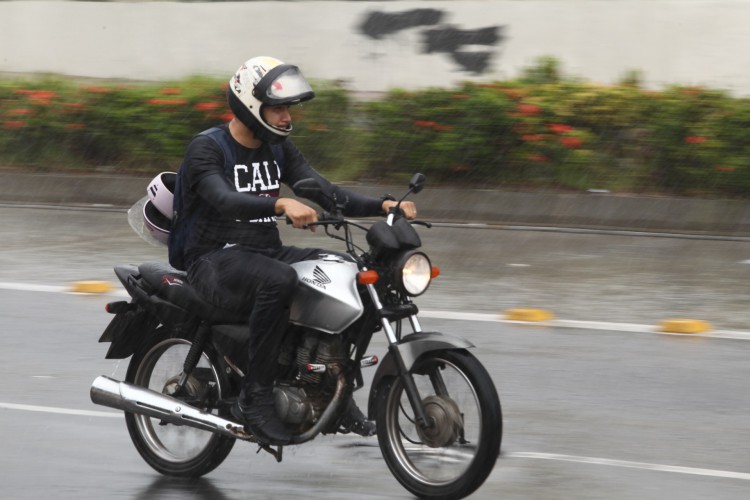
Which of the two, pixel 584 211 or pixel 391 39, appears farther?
pixel 391 39

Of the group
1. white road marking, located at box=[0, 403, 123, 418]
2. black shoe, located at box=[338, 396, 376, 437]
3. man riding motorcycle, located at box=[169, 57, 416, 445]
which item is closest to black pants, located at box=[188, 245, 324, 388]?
man riding motorcycle, located at box=[169, 57, 416, 445]

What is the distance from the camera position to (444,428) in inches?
212

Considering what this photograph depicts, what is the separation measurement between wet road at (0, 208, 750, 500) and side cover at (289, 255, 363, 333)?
766 millimetres

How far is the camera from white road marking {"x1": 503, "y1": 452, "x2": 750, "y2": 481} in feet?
20.0

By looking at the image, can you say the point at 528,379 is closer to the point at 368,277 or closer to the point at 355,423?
the point at 355,423

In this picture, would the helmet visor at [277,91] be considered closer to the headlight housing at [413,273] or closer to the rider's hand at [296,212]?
the rider's hand at [296,212]

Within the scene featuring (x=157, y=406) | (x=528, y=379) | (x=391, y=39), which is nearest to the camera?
(x=157, y=406)

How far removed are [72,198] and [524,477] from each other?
10.6 m

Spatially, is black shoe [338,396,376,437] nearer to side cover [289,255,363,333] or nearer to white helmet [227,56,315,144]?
side cover [289,255,363,333]

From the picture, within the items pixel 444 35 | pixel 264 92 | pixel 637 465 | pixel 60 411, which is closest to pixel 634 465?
pixel 637 465

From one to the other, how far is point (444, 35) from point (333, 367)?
1302 cm

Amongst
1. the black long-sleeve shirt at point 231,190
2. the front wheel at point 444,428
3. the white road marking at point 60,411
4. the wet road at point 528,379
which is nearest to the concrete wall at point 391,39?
the wet road at point 528,379

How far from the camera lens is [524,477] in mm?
6059

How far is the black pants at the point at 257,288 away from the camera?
554 centimetres
